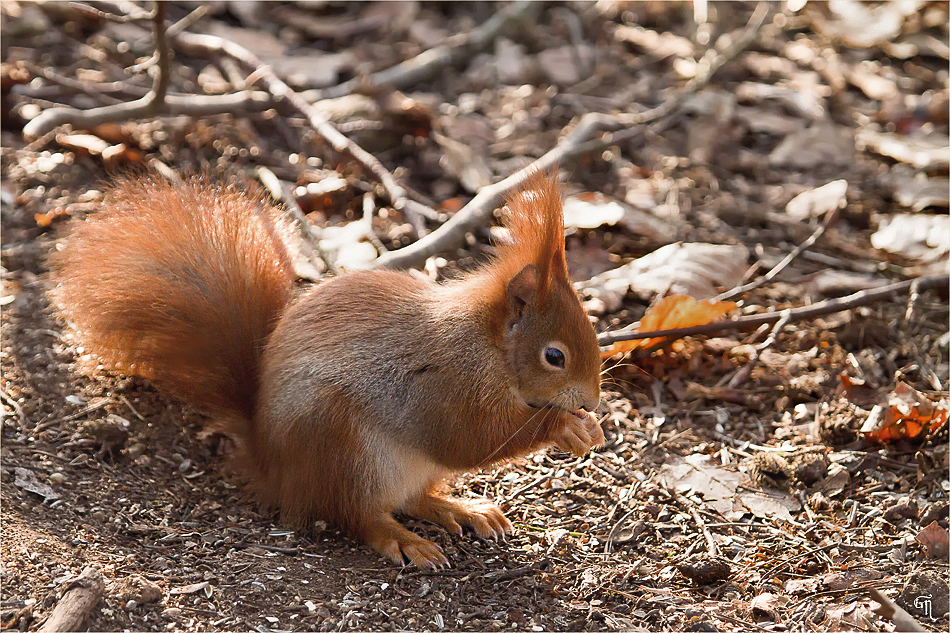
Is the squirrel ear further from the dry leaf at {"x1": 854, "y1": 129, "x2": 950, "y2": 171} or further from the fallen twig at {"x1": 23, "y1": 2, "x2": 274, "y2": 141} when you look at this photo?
the dry leaf at {"x1": 854, "y1": 129, "x2": 950, "y2": 171}

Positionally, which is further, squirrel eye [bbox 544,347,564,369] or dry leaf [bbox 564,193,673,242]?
dry leaf [bbox 564,193,673,242]

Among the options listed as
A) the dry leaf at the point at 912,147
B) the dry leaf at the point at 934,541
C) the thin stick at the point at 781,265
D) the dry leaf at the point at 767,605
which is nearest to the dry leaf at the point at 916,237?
the thin stick at the point at 781,265

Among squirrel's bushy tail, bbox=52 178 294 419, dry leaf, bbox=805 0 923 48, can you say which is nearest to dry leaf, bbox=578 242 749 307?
squirrel's bushy tail, bbox=52 178 294 419

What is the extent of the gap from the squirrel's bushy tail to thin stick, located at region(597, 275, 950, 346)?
106cm

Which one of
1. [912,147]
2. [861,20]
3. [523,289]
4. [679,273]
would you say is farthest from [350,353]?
[861,20]

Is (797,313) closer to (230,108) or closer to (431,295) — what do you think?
(431,295)

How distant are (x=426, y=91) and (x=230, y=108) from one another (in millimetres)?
1261

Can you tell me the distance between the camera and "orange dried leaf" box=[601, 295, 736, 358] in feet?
9.71

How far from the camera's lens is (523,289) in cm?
236

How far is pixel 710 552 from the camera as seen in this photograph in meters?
2.38

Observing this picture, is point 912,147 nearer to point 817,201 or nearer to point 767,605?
point 817,201

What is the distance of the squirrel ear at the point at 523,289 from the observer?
2.34 meters

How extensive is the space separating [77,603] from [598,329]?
6.47ft

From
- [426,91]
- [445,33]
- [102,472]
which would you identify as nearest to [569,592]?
[102,472]
